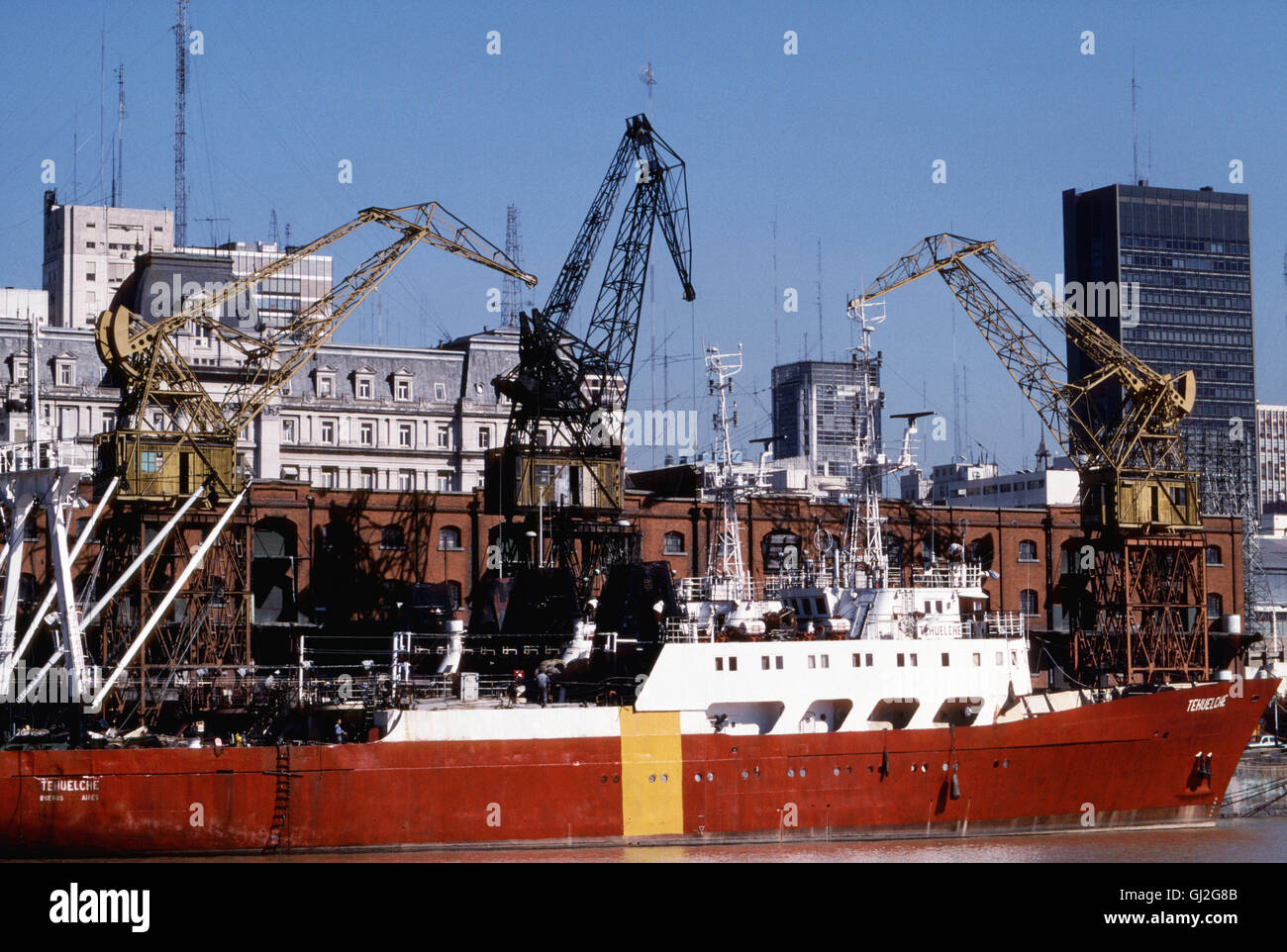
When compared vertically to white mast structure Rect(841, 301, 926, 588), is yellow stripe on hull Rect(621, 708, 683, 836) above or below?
below

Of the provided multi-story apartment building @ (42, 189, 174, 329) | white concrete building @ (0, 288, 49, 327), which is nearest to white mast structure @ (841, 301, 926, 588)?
white concrete building @ (0, 288, 49, 327)

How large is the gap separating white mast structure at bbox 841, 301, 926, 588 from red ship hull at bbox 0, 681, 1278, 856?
682cm

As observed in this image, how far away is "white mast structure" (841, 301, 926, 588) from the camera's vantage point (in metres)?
53.2

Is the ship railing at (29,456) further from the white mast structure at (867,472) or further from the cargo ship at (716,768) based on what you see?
the white mast structure at (867,472)

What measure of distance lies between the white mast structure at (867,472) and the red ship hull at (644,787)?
22.4 feet

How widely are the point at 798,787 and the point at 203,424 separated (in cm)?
2335

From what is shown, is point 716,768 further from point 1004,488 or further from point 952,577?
point 1004,488

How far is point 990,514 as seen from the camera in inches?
3364

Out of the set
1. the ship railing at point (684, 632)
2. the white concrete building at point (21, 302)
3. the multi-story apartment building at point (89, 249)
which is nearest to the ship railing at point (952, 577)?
the ship railing at point (684, 632)

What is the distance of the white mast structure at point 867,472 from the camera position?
5316 centimetres

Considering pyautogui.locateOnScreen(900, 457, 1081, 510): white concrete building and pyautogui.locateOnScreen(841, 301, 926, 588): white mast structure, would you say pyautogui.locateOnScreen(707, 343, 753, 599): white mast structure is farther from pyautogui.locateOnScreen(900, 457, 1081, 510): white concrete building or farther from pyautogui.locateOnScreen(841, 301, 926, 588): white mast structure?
pyautogui.locateOnScreen(900, 457, 1081, 510): white concrete building

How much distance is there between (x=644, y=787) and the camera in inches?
1822
